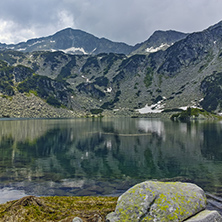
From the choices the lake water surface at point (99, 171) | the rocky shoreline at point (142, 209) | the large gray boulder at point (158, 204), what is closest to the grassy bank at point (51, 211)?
the rocky shoreline at point (142, 209)

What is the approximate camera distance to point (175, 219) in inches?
375

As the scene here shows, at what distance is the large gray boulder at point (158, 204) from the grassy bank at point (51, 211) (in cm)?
158

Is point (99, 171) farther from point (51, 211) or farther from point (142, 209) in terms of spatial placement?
point (142, 209)

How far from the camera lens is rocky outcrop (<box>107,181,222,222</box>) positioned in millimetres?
9727

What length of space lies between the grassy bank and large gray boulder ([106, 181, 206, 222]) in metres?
1.58

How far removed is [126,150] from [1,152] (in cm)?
2853

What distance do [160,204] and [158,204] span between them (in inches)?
4.2

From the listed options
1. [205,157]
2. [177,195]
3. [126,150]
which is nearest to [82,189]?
[177,195]

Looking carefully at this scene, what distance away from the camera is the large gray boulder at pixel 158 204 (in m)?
9.77

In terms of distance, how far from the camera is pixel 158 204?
33.4ft

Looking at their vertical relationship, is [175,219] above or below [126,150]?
above

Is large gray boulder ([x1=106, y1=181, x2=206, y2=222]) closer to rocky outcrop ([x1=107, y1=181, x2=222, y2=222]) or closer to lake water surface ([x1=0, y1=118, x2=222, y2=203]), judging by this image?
rocky outcrop ([x1=107, y1=181, x2=222, y2=222])

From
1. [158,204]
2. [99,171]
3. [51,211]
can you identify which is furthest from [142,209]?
[99,171]

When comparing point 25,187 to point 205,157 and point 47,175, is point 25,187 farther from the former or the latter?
point 205,157
